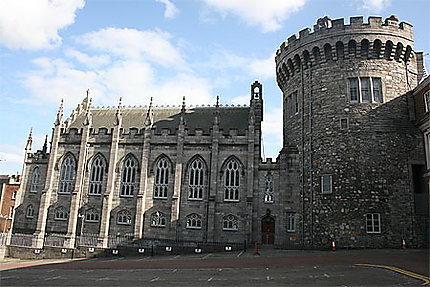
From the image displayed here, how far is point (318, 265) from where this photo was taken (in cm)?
1881

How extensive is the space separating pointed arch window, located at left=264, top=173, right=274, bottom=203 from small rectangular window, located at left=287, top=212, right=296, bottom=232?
7.09 ft

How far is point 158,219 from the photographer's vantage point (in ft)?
109

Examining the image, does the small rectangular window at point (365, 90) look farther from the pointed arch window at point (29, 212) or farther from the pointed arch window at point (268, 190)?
the pointed arch window at point (29, 212)

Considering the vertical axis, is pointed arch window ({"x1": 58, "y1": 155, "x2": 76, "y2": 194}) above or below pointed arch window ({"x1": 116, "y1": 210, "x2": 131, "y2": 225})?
above

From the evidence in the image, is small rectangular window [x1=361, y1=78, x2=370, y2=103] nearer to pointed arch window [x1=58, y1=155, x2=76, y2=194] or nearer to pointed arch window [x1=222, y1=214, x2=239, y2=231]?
pointed arch window [x1=222, y1=214, x2=239, y2=231]

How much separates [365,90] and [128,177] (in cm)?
2390

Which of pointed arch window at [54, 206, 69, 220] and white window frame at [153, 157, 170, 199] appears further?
pointed arch window at [54, 206, 69, 220]

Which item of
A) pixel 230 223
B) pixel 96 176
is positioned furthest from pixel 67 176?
pixel 230 223

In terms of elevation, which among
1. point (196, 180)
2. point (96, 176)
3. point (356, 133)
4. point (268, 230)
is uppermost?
point (356, 133)

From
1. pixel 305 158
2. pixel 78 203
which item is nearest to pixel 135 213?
pixel 78 203

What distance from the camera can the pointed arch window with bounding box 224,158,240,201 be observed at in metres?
32.8

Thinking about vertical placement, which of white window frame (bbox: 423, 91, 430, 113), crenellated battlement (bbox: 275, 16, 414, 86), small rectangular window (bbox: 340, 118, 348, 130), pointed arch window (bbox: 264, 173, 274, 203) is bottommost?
pointed arch window (bbox: 264, 173, 274, 203)

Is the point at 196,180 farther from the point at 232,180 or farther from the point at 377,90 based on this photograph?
the point at 377,90

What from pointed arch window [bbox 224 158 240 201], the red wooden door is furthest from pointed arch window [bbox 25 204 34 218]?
the red wooden door
